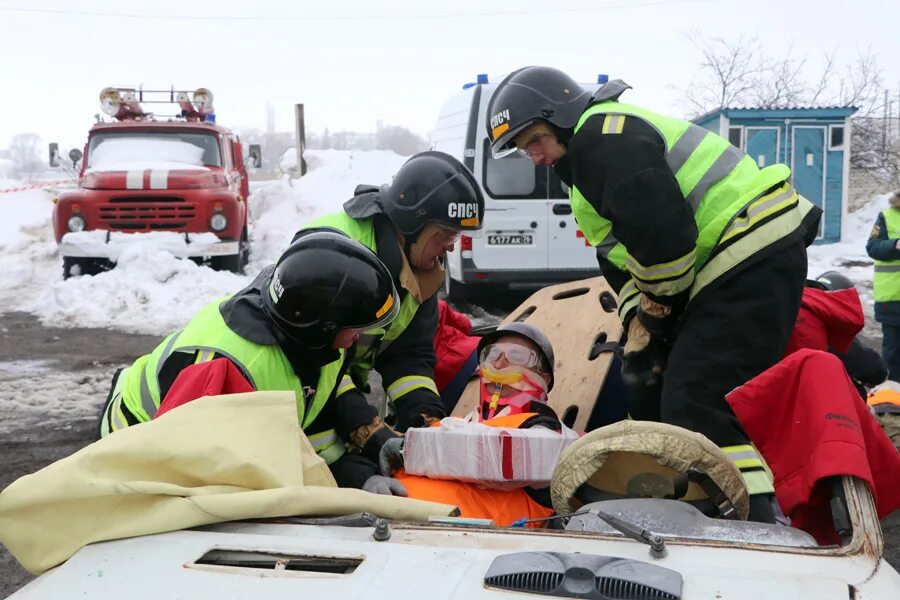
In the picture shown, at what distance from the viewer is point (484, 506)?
3113mm

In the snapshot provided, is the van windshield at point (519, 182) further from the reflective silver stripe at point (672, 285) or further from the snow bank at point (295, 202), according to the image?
the reflective silver stripe at point (672, 285)

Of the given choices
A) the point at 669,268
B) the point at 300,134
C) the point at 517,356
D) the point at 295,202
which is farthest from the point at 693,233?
the point at 300,134

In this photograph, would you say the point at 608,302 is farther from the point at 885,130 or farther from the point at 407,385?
the point at 885,130

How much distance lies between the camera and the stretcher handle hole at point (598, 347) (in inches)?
165

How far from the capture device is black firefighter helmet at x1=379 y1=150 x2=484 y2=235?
12.6ft

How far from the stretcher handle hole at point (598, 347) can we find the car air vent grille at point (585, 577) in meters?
2.51

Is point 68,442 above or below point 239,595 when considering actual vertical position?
below

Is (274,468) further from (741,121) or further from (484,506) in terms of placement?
(741,121)

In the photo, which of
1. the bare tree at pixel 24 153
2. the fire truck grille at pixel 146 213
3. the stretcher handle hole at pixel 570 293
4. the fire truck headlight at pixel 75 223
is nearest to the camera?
the stretcher handle hole at pixel 570 293

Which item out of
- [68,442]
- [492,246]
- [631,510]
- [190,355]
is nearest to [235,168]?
[492,246]

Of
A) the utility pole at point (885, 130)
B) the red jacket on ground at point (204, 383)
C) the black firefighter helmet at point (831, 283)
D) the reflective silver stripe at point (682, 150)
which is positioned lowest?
the red jacket on ground at point (204, 383)

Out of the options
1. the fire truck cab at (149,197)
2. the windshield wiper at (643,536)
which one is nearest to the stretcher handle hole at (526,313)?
the windshield wiper at (643,536)

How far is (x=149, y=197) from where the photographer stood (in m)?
12.7

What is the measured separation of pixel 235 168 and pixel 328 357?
39.6 ft
